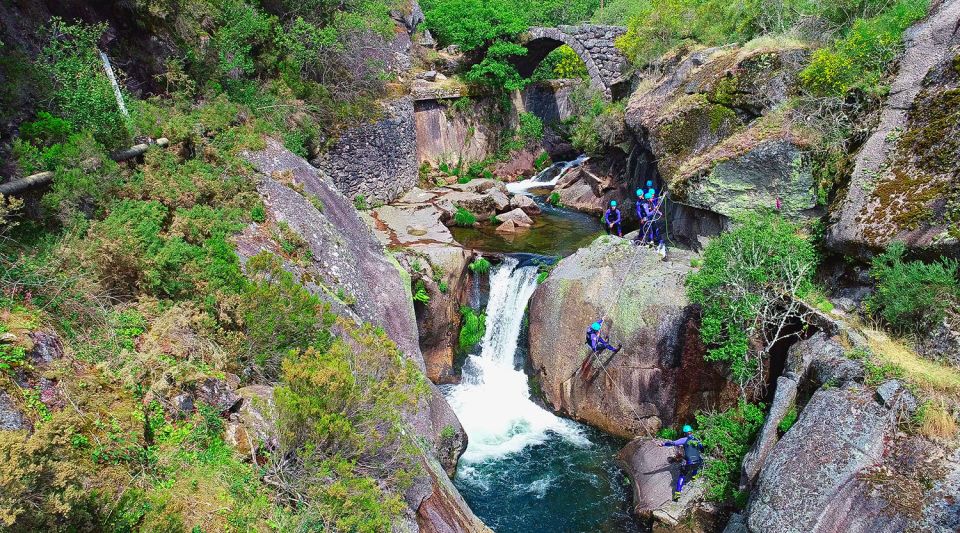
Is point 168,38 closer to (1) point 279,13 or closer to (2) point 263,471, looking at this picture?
(1) point 279,13

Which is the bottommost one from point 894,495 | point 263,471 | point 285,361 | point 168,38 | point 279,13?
point 894,495

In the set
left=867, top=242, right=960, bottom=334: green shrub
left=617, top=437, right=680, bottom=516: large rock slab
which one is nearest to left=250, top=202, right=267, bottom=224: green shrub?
left=617, top=437, right=680, bottom=516: large rock slab

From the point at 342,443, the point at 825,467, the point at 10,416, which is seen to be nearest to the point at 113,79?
the point at 10,416

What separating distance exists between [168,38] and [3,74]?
4.64 metres

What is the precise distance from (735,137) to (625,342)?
193 inches

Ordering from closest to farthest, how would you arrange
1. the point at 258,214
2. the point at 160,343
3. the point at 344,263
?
1. the point at 160,343
2. the point at 258,214
3. the point at 344,263

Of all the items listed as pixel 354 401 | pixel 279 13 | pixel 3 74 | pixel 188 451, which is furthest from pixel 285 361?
pixel 279 13

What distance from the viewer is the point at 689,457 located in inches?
374

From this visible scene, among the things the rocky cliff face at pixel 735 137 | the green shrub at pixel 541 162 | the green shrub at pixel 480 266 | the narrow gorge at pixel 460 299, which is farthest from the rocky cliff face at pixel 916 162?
the green shrub at pixel 541 162

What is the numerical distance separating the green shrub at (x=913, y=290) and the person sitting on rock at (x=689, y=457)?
3423 millimetres

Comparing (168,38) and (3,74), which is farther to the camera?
(168,38)

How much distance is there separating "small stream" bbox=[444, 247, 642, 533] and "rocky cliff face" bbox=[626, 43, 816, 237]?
442 centimetres

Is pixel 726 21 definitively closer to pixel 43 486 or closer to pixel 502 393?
pixel 502 393

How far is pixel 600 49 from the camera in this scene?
2370 cm
